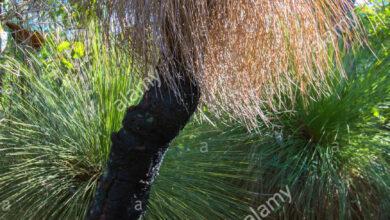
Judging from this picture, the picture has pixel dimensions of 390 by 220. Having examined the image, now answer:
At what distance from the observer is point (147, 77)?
96cm

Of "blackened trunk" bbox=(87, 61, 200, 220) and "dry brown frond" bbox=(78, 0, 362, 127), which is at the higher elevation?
"dry brown frond" bbox=(78, 0, 362, 127)

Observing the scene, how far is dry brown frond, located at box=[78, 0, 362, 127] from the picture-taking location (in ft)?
3.03

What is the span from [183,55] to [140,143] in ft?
0.80

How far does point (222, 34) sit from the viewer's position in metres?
0.99

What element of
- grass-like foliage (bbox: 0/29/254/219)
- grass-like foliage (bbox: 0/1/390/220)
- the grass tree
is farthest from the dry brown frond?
grass-like foliage (bbox: 0/29/254/219)

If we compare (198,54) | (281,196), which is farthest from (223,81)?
(281,196)

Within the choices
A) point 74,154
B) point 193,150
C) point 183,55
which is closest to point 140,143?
point 183,55

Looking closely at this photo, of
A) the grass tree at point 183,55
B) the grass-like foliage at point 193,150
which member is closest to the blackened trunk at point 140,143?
the grass tree at point 183,55

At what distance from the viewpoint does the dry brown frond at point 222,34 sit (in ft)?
A: 3.03

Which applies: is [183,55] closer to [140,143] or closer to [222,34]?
[222,34]

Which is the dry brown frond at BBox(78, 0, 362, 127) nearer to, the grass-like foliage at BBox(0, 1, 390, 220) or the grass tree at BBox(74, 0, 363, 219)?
the grass tree at BBox(74, 0, 363, 219)

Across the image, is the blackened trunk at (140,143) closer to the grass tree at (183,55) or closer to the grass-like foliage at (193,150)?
the grass tree at (183,55)

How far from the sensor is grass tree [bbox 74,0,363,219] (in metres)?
0.94

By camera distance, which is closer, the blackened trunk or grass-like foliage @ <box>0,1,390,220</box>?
the blackened trunk
